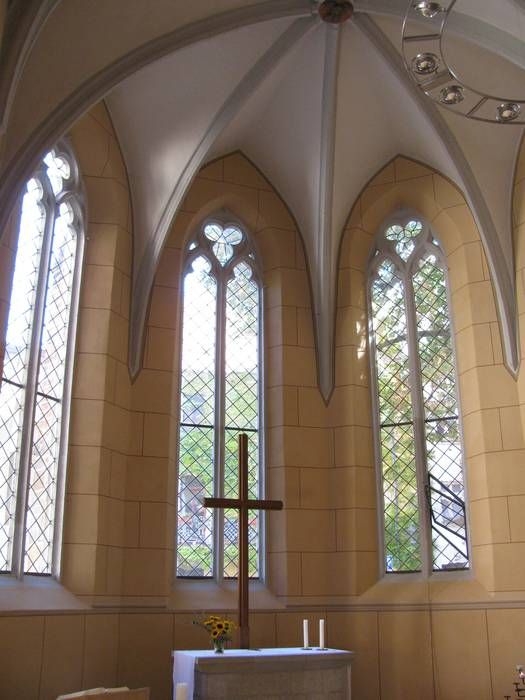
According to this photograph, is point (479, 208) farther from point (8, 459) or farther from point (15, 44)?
point (8, 459)

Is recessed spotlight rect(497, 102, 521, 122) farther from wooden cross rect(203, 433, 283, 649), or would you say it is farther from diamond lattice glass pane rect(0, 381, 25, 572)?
diamond lattice glass pane rect(0, 381, 25, 572)

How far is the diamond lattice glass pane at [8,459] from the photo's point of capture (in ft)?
22.2

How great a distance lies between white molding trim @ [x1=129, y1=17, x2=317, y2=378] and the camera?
8.16 meters

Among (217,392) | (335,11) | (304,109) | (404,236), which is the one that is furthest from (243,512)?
(335,11)

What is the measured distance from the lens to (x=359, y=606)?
26.3 ft

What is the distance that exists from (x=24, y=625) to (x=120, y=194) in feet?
13.9

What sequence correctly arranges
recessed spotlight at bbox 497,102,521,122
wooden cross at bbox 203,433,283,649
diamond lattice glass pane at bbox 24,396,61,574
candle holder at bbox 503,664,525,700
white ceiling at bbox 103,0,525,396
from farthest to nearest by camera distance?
white ceiling at bbox 103,0,525,396
diamond lattice glass pane at bbox 24,396,61,574
wooden cross at bbox 203,433,283,649
candle holder at bbox 503,664,525,700
recessed spotlight at bbox 497,102,521,122

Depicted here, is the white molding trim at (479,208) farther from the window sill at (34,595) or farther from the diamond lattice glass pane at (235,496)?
the window sill at (34,595)

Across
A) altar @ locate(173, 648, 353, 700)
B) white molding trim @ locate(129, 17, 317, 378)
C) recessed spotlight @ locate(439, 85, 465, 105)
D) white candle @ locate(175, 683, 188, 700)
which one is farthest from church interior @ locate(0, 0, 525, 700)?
recessed spotlight @ locate(439, 85, 465, 105)

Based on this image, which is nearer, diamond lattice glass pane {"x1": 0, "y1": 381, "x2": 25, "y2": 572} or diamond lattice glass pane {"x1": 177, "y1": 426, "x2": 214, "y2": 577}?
diamond lattice glass pane {"x1": 0, "y1": 381, "x2": 25, "y2": 572}

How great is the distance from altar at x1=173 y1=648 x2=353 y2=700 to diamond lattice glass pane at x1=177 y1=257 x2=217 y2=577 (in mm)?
1525

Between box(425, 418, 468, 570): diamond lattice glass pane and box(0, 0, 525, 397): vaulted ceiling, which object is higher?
box(0, 0, 525, 397): vaulted ceiling

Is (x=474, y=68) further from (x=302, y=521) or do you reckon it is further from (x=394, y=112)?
(x=302, y=521)

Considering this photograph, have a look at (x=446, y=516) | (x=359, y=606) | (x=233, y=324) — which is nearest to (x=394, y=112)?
(x=233, y=324)
